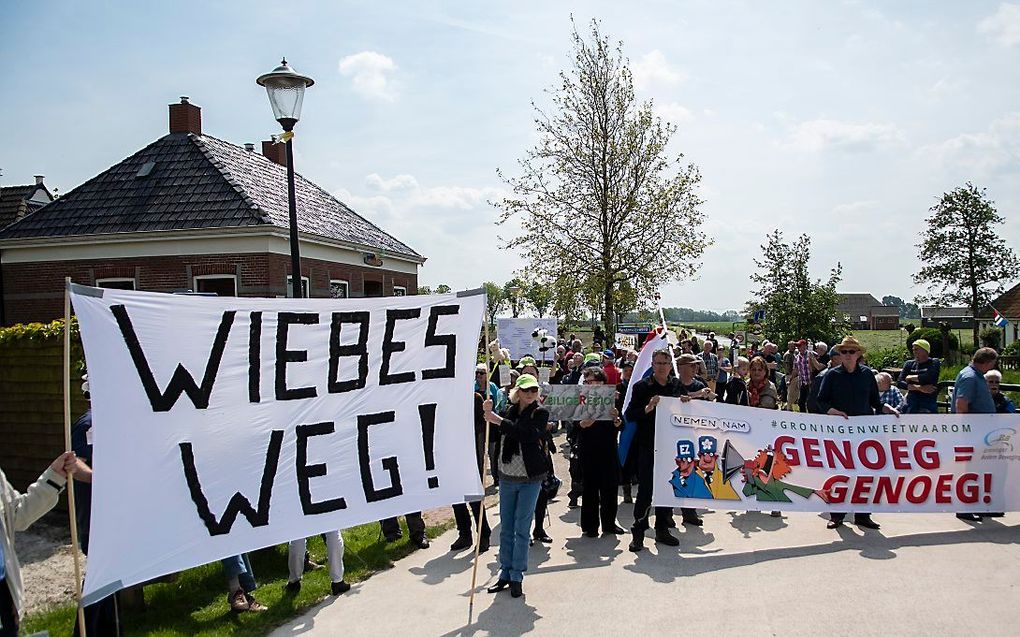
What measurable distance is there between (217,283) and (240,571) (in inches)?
561

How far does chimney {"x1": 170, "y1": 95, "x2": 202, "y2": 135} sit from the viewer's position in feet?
73.8

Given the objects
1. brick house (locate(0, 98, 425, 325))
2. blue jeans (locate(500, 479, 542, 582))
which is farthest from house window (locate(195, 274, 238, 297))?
blue jeans (locate(500, 479, 542, 582))

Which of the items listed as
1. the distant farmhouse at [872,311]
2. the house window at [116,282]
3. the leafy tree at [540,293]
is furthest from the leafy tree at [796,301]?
the distant farmhouse at [872,311]

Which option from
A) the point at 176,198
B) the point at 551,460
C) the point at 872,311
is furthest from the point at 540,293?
the point at 872,311

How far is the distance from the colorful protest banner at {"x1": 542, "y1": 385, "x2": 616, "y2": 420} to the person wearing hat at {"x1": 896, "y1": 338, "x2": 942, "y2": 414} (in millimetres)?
4139

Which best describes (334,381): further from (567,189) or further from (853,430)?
(567,189)

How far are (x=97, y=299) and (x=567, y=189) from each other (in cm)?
2221

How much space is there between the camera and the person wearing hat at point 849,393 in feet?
26.5

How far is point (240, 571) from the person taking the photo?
6.21m

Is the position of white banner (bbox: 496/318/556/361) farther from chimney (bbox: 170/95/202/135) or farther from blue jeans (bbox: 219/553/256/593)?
blue jeans (bbox: 219/553/256/593)

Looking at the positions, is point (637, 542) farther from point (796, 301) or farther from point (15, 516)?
point (796, 301)

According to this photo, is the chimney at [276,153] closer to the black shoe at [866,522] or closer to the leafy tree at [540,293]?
the leafy tree at [540,293]

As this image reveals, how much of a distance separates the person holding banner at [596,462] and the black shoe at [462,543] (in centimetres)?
130

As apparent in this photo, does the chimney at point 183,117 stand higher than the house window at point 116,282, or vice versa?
the chimney at point 183,117
